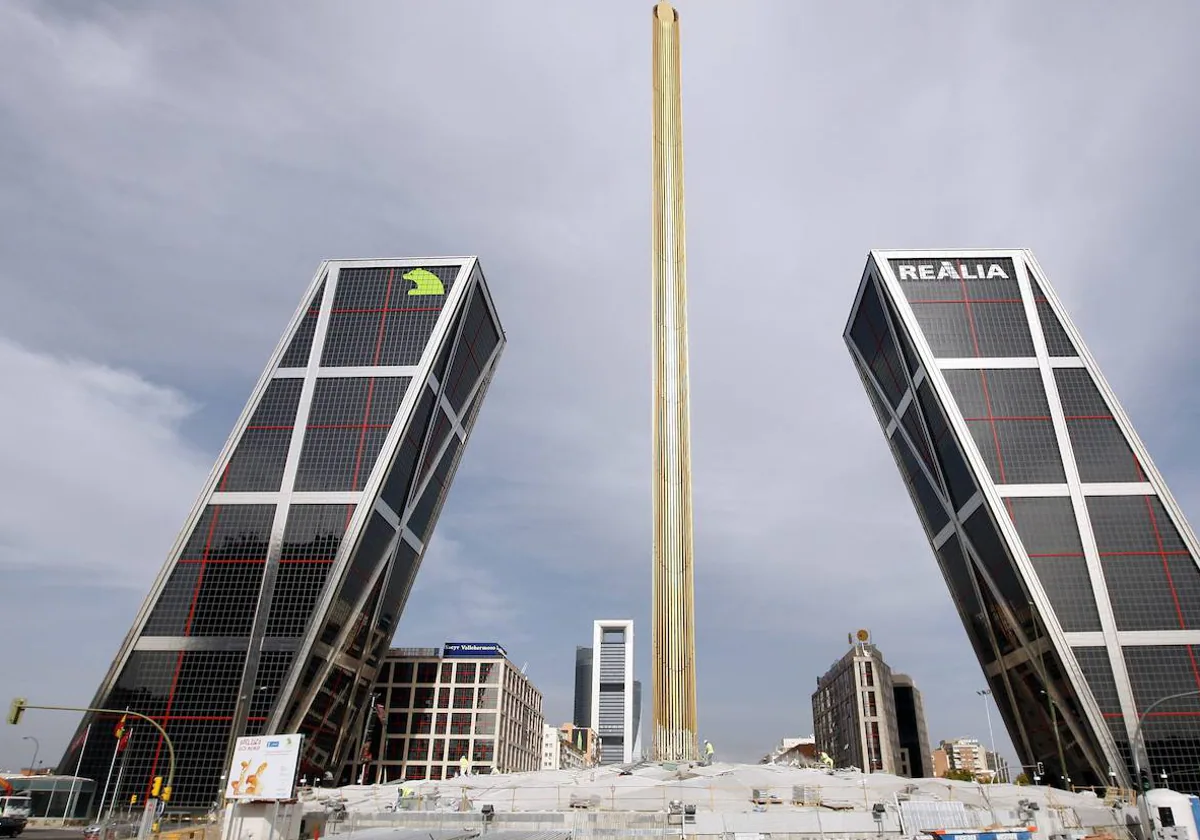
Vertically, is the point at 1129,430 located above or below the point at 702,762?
above

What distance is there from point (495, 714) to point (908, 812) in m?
97.8

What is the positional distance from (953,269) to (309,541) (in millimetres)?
70058

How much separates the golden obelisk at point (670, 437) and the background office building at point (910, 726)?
319ft

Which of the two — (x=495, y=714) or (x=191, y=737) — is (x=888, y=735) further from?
(x=191, y=737)

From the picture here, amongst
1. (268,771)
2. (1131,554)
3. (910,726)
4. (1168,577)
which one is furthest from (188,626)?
(910,726)

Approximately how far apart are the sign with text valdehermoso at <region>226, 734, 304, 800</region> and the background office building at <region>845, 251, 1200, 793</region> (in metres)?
59.6

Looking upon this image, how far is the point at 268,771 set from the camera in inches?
1665

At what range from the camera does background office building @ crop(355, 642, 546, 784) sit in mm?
122250

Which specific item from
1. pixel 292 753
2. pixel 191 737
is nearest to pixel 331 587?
pixel 191 737

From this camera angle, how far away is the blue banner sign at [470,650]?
132000mm

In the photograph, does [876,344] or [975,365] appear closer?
[975,365]

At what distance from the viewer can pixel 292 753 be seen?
4181 cm

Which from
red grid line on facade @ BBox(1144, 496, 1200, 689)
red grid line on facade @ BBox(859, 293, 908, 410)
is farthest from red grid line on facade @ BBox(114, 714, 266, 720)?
red grid line on facade @ BBox(1144, 496, 1200, 689)

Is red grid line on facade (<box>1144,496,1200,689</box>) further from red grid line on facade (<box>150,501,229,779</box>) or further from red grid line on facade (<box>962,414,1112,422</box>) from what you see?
red grid line on facade (<box>150,501,229,779</box>)
